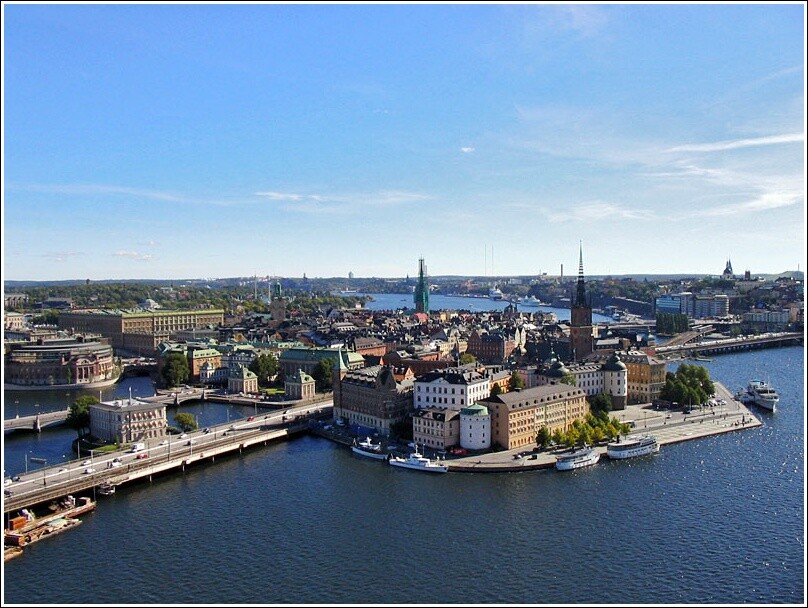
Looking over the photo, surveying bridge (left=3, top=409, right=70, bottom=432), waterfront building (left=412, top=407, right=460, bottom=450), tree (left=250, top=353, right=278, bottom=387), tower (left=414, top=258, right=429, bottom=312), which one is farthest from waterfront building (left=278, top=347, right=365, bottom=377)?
tower (left=414, top=258, right=429, bottom=312)

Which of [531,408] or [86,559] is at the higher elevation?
[531,408]

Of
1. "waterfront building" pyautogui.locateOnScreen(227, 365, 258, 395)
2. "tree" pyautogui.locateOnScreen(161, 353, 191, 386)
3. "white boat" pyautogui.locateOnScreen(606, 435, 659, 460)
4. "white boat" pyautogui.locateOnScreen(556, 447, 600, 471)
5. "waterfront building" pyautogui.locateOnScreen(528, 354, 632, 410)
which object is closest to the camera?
"white boat" pyautogui.locateOnScreen(556, 447, 600, 471)

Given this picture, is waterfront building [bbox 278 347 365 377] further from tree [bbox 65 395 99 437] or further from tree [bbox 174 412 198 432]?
tree [bbox 65 395 99 437]

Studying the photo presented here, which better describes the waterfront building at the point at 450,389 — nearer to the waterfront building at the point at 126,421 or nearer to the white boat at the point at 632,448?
the white boat at the point at 632,448

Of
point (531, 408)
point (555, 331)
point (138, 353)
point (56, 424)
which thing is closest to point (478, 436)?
point (531, 408)

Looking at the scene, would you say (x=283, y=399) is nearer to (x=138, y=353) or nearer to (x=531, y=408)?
(x=531, y=408)

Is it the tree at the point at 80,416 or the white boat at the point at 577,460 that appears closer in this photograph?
the white boat at the point at 577,460

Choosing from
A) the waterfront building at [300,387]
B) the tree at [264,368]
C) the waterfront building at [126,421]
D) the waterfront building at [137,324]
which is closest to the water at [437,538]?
the waterfront building at [126,421]
